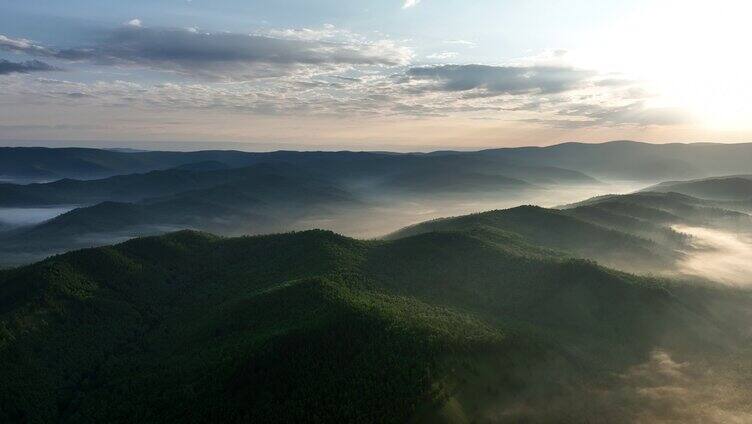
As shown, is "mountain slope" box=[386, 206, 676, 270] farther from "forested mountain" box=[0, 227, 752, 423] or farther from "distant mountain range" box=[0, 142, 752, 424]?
"forested mountain" box=[0, 227, 752, 423]

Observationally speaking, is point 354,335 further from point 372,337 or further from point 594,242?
point 594,242

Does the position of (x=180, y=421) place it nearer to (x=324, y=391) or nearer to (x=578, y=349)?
(x=324, y=391)

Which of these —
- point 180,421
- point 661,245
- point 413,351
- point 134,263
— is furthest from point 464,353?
point 661,245

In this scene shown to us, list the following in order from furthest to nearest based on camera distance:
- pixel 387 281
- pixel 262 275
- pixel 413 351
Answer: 1. pixel 262 275
2. pixel 387 281
3. pixel 413 351

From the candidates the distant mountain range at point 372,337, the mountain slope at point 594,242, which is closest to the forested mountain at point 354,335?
the distant mountain range at point 372,337

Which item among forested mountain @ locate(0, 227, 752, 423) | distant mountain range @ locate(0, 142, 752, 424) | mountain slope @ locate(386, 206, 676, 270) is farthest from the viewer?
mountain slope @ locate(386, 206, 676, 270)

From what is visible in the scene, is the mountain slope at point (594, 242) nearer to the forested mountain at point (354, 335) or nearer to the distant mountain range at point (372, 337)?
the distant mountain range at point (372, 337)

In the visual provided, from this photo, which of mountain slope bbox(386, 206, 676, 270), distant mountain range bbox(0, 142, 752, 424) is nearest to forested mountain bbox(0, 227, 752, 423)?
distant mountain range bbox(0, 142, 752, 424)

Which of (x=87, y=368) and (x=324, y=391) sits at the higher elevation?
(x=324, y=391)
